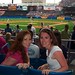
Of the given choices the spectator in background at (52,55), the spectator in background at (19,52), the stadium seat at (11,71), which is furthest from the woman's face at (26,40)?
the stadium seat at (11,71)

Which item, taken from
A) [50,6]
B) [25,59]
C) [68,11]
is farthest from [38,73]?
[50,6]

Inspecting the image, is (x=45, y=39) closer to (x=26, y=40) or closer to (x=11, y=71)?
(x=26, y=40)

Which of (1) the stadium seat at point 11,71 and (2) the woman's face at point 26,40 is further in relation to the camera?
(2) the woman's face at point 26,40

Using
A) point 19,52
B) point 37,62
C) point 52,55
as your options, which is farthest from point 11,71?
point 37,62

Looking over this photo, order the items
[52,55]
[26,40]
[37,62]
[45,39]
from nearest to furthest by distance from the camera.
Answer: [52,55]
[45,39]
[26,40]
[37,62]

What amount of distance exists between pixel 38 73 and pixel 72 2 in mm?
82528

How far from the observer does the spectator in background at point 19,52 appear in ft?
11.6

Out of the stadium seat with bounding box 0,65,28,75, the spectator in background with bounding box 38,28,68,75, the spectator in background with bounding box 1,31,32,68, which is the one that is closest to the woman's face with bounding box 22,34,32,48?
the spectator in background with bounding box 1,31,32,68

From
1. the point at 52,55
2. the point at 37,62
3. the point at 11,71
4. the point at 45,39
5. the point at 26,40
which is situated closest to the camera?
the point at 11,71

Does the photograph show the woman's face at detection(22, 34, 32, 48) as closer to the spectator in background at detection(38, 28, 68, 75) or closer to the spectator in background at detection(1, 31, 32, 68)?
the spectator in background at detection(1, 31, 32, 68)

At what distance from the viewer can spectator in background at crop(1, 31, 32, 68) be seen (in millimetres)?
3539

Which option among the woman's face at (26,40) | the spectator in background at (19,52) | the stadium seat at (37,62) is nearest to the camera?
the spectator in background at (19,52)

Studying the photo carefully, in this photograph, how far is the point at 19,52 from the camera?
11.9ft

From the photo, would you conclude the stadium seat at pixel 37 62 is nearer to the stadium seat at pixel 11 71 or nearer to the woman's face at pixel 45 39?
the woman's face at pixel 45 39
